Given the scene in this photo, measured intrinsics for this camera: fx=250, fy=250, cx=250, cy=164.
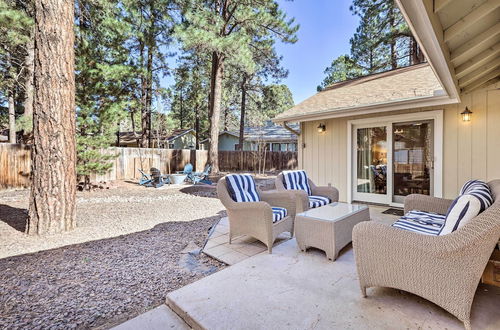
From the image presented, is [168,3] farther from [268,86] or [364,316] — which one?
[364,316]

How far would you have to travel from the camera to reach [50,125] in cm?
396

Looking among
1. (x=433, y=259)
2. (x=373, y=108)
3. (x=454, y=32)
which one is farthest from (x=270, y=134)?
(x=433, y=259)

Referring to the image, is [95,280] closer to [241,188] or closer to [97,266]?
[97,266]

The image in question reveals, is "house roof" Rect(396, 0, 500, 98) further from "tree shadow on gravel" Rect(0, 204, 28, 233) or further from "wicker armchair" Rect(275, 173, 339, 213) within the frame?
"tree shadow on gravel" Rect(0, 204, 28, 233)

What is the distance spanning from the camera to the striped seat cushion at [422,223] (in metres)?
2.48

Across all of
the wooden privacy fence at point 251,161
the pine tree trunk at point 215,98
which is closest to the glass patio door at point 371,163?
the pine tree trunk at point 215,98

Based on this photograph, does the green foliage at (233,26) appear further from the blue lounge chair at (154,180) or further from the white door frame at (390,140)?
the white door frame at (390,140)

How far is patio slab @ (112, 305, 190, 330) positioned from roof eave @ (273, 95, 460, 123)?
500 centimetres

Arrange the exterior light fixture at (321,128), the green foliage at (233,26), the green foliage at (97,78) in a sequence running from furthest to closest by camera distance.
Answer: the green foliage at (233,26), the green foliage at (97,78), the exterior light fixture at (321,128)

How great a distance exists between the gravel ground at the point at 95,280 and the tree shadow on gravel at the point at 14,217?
1.64 meters

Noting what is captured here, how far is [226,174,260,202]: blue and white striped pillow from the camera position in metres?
3.57

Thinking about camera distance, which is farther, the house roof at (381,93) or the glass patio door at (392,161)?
the glass patio door at (392,161)

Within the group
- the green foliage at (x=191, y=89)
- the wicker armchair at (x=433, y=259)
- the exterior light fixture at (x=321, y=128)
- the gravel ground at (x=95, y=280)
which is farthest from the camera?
the green foliage at (x=191, y=89)

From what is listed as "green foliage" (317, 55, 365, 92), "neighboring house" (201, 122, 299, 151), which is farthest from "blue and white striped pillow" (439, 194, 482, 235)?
"green foliage" (317, 55, 365, 92)
